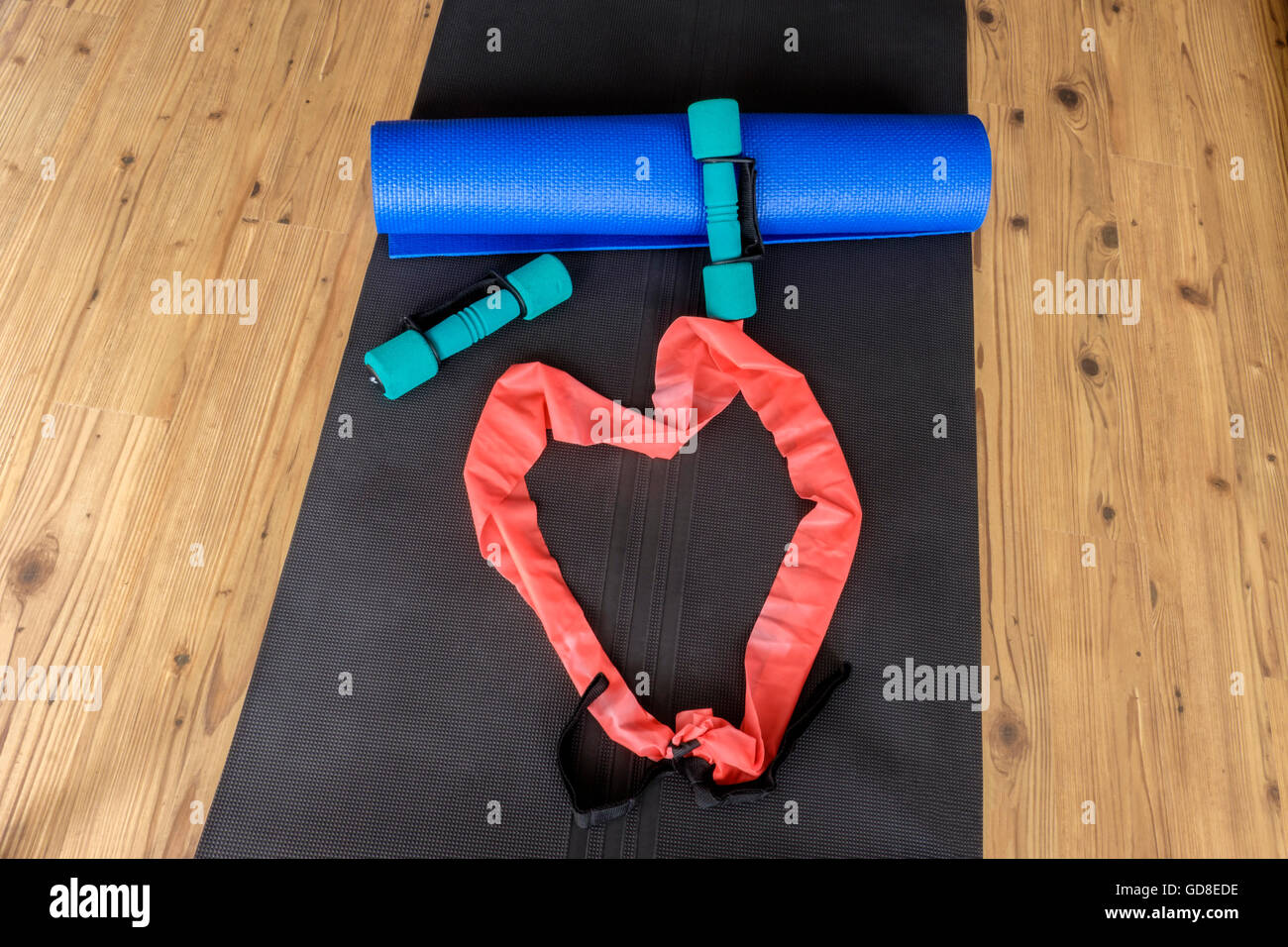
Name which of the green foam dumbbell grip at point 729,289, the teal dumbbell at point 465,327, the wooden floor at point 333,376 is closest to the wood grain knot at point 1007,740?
the wooden floor at point 333,376

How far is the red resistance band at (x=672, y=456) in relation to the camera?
125 centimetres

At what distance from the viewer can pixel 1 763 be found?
121 cm

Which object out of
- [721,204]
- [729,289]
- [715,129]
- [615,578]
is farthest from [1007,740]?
[715,129]

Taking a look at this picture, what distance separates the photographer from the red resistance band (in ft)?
4.09

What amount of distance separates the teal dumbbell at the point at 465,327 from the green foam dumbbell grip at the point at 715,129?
12.0 inches

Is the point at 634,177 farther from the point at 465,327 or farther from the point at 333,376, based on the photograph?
the point at 333,376

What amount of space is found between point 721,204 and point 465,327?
18.5 inches

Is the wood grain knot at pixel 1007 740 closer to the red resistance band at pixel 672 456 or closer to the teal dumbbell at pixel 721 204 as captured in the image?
the red resistance band at pixel 672 456

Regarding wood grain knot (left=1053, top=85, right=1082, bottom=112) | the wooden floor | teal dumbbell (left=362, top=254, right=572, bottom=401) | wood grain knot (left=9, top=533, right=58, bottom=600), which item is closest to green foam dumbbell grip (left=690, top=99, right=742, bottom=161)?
teal dumbbell (left=362, top=254, right=572, bottom=401)

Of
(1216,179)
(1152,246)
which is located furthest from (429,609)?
(1216,179)

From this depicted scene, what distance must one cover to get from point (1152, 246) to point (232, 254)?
1691 millimetres

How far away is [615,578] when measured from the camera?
52.8 inches

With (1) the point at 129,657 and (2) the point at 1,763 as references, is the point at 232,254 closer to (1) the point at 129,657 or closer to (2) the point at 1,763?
(1) the point at 129,657
